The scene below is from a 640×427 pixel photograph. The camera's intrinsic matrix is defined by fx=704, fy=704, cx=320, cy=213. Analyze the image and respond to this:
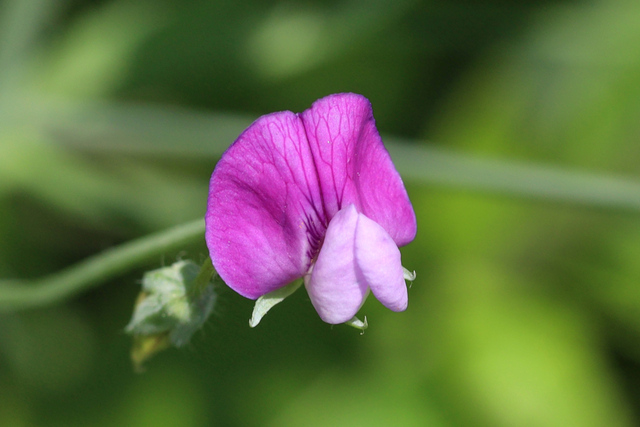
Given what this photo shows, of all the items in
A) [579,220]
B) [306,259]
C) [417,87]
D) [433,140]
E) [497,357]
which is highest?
[306,259]

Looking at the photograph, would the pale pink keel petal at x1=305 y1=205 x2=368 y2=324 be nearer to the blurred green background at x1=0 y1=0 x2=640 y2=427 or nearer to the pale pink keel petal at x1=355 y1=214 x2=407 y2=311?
the pale pink keel petal at x1=355 y1=214 x2=407 y2=311

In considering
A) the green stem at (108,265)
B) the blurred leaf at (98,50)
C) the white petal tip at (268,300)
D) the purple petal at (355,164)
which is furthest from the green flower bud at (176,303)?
the blurred leaf at (98,50)

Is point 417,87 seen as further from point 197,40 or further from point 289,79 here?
point 197,40

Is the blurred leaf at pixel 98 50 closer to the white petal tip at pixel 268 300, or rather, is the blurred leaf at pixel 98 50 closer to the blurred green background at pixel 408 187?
the blurred green background at pixel 408 187

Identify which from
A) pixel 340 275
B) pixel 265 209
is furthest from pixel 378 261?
pixel 265 209

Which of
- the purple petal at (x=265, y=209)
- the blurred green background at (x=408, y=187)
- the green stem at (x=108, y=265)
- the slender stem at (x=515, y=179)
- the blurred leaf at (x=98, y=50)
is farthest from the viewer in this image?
the blurred leaf at (x=98, y=50)

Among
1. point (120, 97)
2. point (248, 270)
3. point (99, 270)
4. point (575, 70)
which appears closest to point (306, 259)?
point (248, 270)
